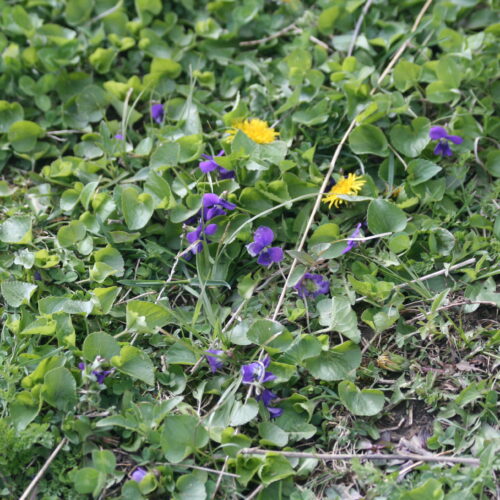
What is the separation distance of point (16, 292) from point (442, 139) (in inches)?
58.7

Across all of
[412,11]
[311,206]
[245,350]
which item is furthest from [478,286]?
[412,11]

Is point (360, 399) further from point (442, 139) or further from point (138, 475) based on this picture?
point (442, 139)

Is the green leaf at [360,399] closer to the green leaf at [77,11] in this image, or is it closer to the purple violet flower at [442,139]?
the purple violet flower at [442,139]

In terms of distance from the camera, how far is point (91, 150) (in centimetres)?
246

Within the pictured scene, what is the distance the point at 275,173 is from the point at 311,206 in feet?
0.57

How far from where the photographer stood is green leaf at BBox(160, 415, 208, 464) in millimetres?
1685

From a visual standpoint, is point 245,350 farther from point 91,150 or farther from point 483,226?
point 91,150

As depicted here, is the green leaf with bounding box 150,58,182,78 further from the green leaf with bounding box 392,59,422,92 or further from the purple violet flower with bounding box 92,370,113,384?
the purple violet flower with bounding box 92,370,113,384

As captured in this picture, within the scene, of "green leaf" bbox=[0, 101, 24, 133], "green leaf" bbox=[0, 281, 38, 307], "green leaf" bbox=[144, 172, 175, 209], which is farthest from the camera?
"green leaf" bbox=[0, 101, 24, 133]

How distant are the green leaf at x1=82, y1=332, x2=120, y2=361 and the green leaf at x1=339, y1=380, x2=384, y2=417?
64cm

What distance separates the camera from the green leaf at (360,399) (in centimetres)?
178

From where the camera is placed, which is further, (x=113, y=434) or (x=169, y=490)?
(x=113, y=434)

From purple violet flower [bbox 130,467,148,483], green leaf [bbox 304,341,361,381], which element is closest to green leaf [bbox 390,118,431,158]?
green leaf [bbox 304,341,361,381]

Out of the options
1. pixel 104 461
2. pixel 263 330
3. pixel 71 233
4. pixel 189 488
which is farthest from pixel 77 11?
pixel 189 488
